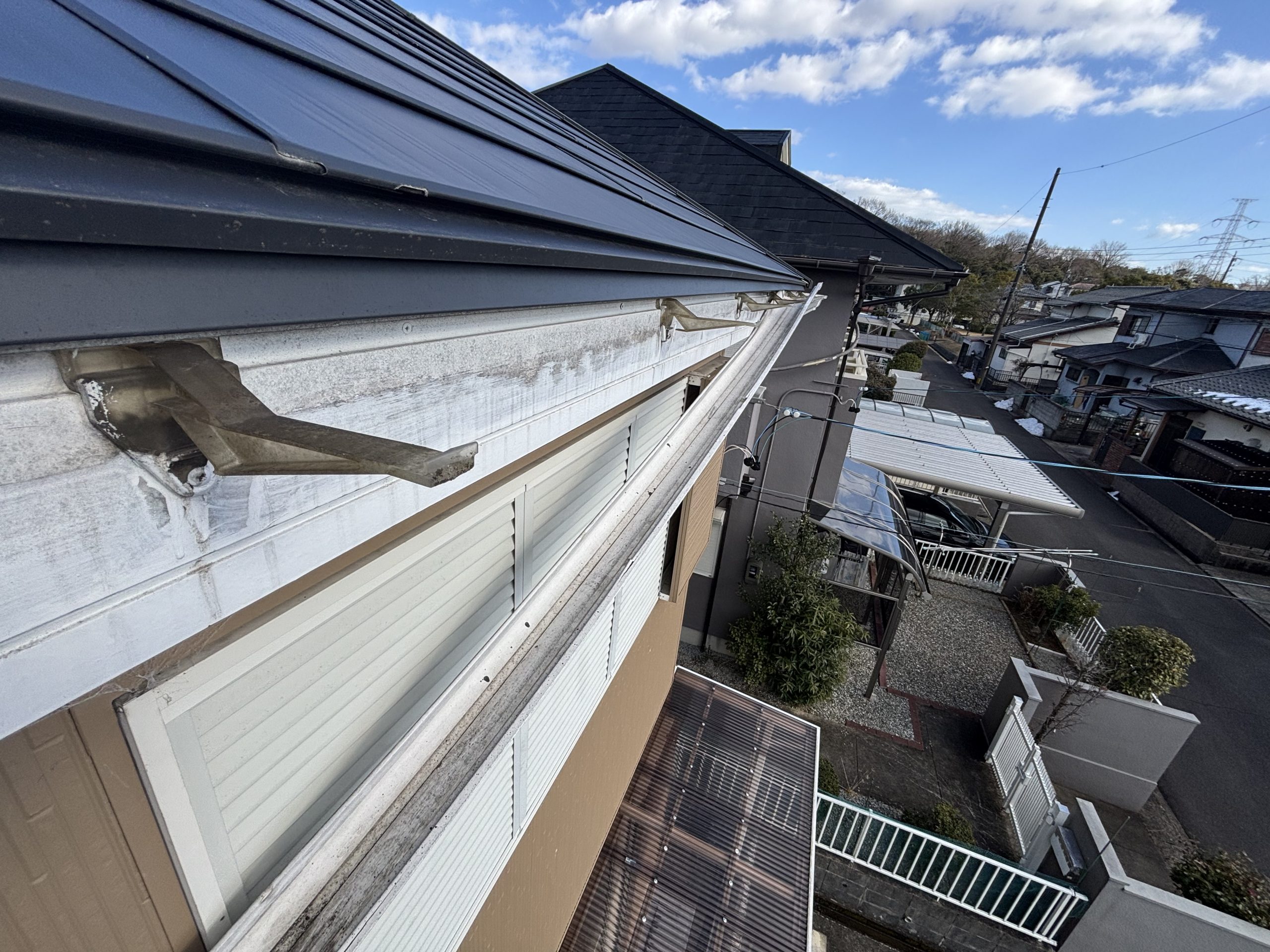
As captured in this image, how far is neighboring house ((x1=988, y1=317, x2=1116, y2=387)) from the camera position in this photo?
29953 millimetres

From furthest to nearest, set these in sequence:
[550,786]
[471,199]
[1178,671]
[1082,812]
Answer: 1. [1178,671]
2. [1082,812]
3. [550,786]
4. [471,199]

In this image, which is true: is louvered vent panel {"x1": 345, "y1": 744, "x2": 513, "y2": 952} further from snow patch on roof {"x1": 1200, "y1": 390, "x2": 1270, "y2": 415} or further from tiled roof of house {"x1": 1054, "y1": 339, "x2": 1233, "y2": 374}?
tiled roof of house {"x1": 1054, "y1": 339, "x2": 1233, "y2": 374}

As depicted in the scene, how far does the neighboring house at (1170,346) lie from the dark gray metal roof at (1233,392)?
2846 mm

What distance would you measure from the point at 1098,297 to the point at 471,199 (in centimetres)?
4387

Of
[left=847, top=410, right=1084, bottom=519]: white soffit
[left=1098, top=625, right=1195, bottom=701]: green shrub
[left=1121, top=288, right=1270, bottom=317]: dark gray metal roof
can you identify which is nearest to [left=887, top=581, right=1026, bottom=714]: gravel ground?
[left=1098, top=625, right=1195, bottom=701]: green shrub


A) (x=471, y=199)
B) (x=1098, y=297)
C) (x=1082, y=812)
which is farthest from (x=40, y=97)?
(x=1098, y=297)

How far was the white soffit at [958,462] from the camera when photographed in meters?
9.99

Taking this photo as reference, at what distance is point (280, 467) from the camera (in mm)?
522

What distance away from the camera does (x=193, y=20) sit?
94 centimetres

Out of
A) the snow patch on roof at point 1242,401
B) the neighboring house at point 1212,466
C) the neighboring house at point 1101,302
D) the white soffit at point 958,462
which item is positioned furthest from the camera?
the neighboring house at point 1101,302

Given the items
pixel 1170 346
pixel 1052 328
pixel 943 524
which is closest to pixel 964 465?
pixel 943 524

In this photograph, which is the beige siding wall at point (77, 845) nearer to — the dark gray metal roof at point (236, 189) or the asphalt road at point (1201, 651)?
the dark gray metal roof at point (236, 189)

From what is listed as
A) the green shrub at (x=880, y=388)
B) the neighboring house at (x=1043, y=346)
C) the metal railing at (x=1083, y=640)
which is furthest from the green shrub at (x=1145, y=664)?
the neighboring house at (x=1043, y=346)

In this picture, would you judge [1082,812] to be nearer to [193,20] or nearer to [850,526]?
[850,526]
